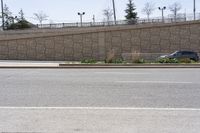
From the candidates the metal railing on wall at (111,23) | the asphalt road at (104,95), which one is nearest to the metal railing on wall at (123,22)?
Result: the metal railing on wall at (111,23)

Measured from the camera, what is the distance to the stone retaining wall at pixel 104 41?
52000mm

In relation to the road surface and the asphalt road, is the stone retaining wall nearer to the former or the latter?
the asphalt road

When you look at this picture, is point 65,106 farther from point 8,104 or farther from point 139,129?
point 139,129

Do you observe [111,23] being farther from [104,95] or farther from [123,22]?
[104,95]

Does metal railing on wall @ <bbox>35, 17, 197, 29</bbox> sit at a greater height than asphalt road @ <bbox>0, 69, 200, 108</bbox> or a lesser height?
greater

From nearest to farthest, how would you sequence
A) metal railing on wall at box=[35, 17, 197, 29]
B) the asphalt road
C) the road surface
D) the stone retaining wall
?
the road surface
the asphalt road
the stone retaining wall
metal railing on wall at box=[35, 17, 197, 29]

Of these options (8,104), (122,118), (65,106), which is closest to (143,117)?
(122,118)

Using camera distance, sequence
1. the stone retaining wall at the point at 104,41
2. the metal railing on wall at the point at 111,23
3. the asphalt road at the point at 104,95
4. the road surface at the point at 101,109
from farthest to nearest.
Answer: the metal railing on wall at the point at 111,23
the stone retaining wall at the point at 104,41
the asphalt road at the point at 104,95
the road surface at the point at 101,109

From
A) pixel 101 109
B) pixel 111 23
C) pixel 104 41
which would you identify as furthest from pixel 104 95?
pixel 111 23

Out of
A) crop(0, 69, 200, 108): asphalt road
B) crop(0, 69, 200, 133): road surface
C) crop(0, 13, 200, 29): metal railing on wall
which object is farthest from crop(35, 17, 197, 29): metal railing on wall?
crop(0, 69, 200, 133): road surface

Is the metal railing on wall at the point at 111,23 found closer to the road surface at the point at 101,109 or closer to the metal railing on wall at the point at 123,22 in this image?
the metal railing on wall at the point at 123,22

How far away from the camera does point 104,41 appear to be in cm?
5238

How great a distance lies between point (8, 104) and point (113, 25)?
150 feet

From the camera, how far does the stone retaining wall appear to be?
52.0 m
